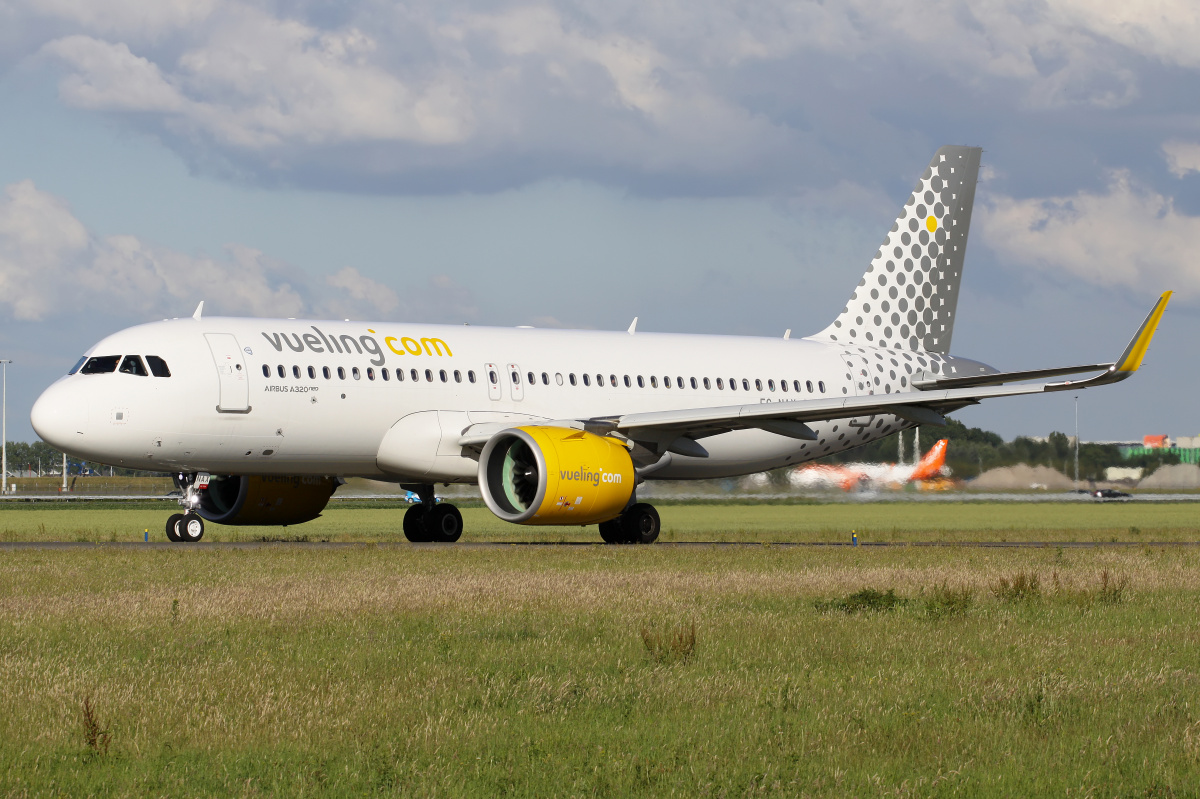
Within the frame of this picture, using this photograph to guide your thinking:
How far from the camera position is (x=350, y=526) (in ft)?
121

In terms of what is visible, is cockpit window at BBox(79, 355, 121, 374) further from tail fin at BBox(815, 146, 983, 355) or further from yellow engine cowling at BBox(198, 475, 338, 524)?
tail fin at BBox(815, 146, 983, 355)

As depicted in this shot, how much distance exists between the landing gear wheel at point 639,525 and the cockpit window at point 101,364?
30.1ft

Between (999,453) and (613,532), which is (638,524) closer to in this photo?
(613,532)

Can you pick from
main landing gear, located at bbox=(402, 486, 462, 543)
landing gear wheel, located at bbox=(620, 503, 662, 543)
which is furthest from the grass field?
main landing gear, located at bbox=(402, 486, 462, 543)

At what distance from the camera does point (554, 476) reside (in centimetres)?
2262

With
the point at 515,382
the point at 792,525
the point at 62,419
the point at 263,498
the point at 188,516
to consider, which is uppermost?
the point at 515,382

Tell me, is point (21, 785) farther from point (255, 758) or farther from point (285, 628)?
point (285, 628)

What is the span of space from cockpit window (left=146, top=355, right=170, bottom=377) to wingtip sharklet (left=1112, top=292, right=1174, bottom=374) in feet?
51.9

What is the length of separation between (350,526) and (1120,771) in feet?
101

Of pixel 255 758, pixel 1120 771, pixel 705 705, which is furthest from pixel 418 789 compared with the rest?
pixel 1120 771

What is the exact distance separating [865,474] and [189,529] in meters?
20.0

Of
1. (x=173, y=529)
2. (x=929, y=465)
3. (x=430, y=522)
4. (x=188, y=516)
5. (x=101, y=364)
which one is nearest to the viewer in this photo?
(x=101, y=364)

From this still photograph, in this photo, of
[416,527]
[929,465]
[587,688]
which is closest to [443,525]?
[416,527]

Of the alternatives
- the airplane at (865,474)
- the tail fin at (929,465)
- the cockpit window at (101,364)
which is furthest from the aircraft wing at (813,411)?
the tail fin at (929,465)
